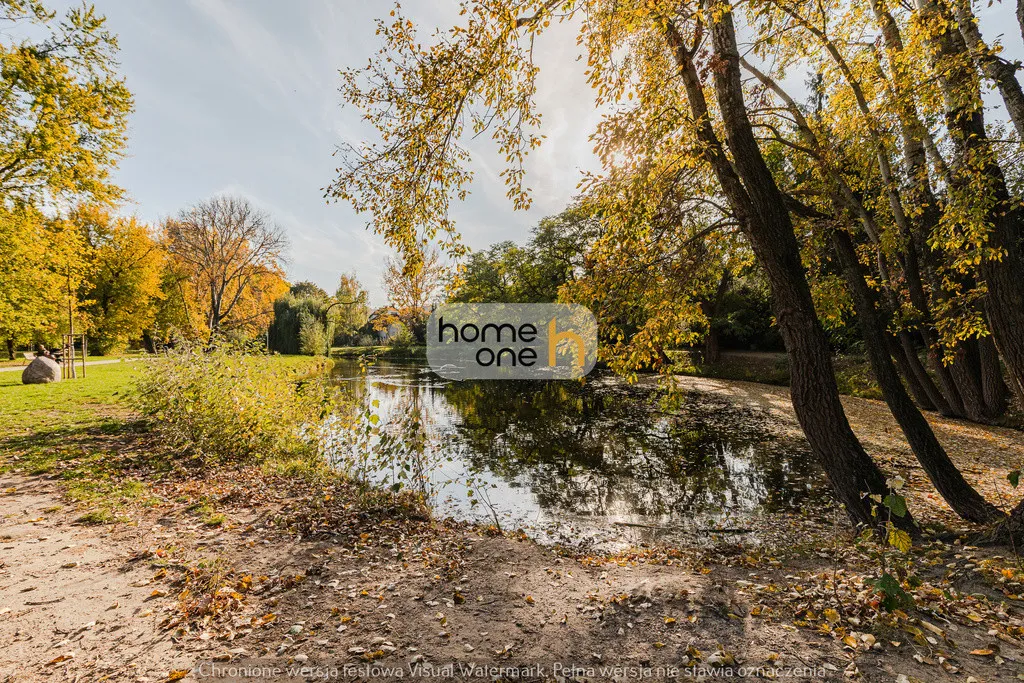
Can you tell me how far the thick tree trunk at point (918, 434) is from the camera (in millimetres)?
4707

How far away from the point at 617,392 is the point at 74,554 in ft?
53.9

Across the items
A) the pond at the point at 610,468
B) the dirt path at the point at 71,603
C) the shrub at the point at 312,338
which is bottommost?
the pond at the point at 610,468

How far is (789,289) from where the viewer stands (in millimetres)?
4348

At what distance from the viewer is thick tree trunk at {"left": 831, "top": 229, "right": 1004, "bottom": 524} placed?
4.71m

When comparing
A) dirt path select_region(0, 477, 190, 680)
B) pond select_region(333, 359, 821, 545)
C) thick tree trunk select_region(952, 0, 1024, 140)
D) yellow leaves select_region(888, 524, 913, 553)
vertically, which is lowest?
pond select_region(333, 359, 821, 545)

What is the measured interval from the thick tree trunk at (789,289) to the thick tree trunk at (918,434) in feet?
3.03

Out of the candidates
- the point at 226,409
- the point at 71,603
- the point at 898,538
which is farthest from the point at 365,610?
the point at 226,409

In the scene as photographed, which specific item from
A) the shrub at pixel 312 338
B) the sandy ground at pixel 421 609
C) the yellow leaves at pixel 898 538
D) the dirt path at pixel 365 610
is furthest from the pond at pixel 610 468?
the shrub at pixel 312 338

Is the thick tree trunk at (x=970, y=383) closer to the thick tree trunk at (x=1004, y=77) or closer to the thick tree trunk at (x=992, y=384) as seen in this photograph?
the thick tree trunk at (x=992, y=384)

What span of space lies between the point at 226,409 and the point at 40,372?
1200 cm

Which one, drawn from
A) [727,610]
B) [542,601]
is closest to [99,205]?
[542,601]

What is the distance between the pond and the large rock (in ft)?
36.4

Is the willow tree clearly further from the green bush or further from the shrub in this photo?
the shrub

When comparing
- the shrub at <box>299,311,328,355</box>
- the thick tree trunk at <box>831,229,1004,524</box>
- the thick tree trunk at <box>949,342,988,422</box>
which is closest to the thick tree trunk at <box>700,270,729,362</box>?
the thick tree trunk at <box>949,342,988,422</box>
